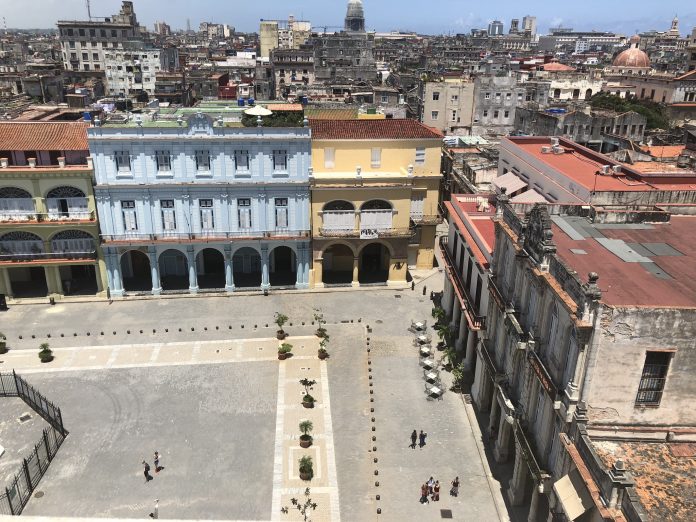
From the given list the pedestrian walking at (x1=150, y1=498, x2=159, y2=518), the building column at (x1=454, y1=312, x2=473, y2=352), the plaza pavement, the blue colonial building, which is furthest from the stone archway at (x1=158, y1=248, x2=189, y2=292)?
the pedestrian walking at (x1=150, y1=498, x2=159, y2=518)

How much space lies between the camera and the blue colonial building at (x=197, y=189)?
47.2m

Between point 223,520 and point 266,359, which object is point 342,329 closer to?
point 266,359

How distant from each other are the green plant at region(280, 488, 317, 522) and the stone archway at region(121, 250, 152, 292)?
99.2ft

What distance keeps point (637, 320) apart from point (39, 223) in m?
44.5

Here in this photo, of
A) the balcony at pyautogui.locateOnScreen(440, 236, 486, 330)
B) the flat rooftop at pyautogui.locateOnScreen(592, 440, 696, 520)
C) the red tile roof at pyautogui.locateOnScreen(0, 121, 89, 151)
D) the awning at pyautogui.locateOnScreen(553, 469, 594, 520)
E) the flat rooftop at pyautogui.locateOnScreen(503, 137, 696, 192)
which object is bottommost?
the balcony at pyautogui.locateOnScreen(440, 236, 486, 330)

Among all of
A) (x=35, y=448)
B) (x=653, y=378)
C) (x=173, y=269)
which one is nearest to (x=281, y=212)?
(x=173, y=269)

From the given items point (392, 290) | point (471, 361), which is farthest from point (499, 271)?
point (392, 290)

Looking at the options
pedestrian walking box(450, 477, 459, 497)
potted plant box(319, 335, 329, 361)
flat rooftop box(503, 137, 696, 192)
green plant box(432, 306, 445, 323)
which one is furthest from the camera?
green plant box(432, 306, 445, 323)

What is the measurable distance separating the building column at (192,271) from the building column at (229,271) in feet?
8.93

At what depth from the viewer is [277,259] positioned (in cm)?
5738

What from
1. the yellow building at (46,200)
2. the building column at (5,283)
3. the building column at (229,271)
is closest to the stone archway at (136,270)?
the yellow building at (46,200)

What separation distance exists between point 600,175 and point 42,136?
43886 mm

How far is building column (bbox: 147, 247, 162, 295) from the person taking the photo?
165ft

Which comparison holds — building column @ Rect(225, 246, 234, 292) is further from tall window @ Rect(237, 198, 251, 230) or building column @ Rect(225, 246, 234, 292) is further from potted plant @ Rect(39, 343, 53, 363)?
potted plant @ Rect(39, 343, 53, 363)
